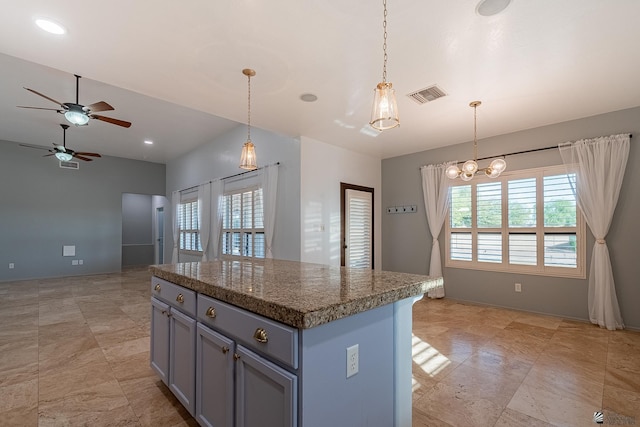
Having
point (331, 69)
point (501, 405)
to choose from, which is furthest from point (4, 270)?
point (501, 405)

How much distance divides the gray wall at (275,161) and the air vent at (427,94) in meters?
2.06

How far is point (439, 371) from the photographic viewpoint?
2693 mm

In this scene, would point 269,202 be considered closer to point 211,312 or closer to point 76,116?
point 76,116

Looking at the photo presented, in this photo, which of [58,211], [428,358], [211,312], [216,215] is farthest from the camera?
[58,211]

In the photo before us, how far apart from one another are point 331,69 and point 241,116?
5.41 feet

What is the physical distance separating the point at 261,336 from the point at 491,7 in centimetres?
250

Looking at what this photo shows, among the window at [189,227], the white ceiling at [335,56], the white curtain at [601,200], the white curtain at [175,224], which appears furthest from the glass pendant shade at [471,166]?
the white curtain at [175,224]

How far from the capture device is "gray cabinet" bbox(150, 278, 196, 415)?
1.86 m

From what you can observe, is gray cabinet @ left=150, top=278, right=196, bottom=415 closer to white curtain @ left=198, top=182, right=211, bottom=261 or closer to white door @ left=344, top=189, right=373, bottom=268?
white door @ left=344, top=189, right=373, bottom=268

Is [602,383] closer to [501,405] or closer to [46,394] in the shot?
[501,405]

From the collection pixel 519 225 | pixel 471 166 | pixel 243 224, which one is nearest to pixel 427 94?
pixel 471 166

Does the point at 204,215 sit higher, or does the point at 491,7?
the point at 491,7

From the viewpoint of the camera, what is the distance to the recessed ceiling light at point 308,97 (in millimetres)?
3412

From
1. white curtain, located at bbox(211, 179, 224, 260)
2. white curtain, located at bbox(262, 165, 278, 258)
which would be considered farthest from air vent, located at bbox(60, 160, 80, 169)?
white curtain, located at bbox(262, 165, 278, 258)
